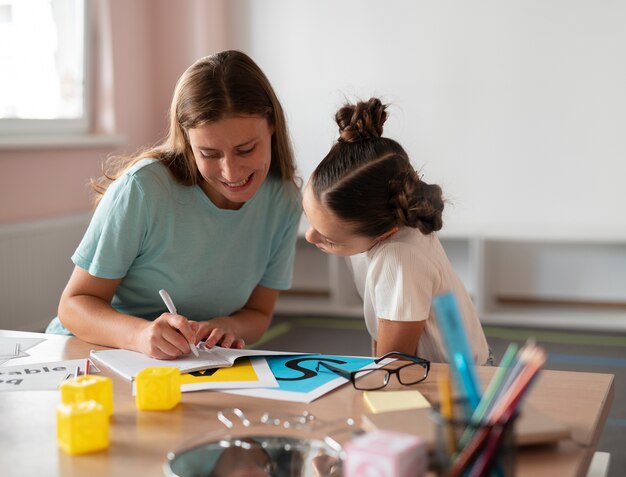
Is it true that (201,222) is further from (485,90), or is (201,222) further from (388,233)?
(485,90)

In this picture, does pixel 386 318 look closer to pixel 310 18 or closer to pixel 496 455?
pixel 496 455

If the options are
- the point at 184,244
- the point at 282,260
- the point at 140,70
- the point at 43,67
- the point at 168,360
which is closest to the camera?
the point at 168,360

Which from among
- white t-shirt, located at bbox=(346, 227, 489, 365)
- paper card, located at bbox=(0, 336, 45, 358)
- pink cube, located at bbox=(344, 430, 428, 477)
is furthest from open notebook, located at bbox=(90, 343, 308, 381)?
pink cube, located at bbox=(344, 430, 428, 477)

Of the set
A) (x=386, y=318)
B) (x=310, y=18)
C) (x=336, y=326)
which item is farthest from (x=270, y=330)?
(x=386, y=318)

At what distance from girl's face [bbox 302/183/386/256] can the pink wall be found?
257cm

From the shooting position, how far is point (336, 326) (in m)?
4.02

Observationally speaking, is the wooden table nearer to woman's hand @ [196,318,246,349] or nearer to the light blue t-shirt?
woman's hand @ [196,318,246,349]

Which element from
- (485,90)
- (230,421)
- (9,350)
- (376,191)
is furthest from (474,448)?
(485,90)

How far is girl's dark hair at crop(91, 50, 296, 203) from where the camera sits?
1479mm

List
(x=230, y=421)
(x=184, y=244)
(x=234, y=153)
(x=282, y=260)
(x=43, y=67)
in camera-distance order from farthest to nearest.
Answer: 1. (x=43, y=67)
2. (x=282, y=260)
3. (x=184, y=244)
4. (x=234, y=153)
5. (x=230, y=421)

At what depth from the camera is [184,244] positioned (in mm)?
1619

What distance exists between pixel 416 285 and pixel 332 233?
19 cm

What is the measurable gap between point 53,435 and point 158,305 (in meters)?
0.68

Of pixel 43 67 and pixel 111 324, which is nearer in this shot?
pixel 111 324
